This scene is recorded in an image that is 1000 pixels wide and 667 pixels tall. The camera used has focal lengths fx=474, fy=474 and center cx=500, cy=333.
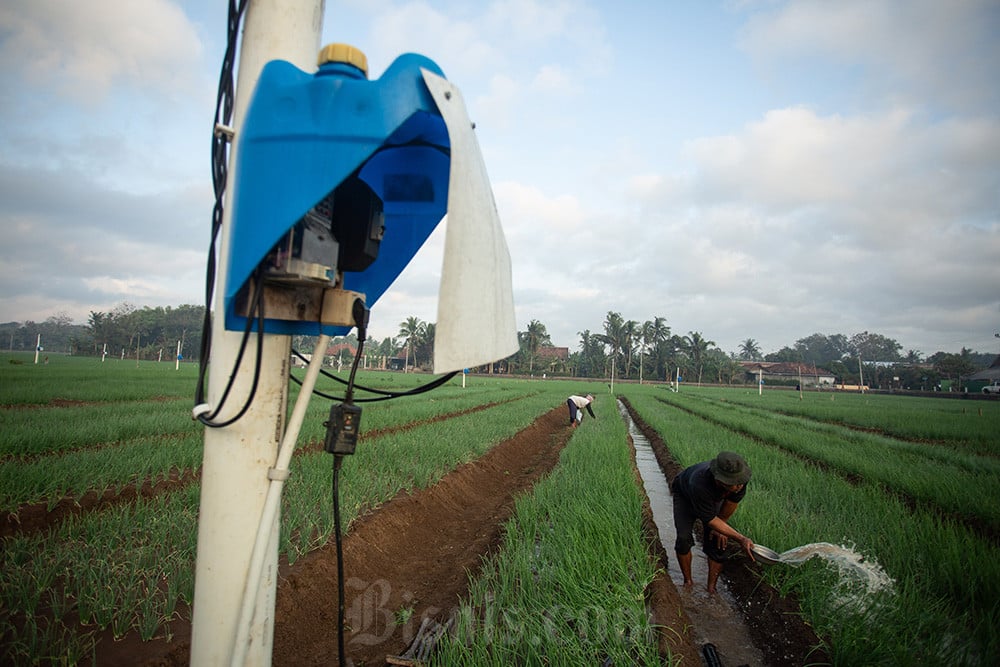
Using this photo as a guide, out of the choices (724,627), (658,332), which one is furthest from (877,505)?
(658,332)

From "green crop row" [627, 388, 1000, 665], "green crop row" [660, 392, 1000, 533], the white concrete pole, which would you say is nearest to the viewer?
the white concrete pole

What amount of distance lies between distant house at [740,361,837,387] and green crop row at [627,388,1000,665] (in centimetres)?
5554

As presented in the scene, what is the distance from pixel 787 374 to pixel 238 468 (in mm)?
77300

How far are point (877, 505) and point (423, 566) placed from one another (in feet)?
14.0

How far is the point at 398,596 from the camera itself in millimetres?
3189

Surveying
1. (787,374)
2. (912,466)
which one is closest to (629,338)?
(787,374)

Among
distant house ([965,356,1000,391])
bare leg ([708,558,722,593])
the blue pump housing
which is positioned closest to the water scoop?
bare leg ([708,558,722,593])

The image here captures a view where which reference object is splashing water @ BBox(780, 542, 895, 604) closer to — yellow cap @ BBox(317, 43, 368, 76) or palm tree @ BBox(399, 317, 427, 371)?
yellow cap @ BBox(317, 43, 368, 76)

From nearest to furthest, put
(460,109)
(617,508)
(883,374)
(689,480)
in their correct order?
1. (460,109)
2. (689,480)
3. (617,508)
4. (883,374)

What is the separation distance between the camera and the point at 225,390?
102cm

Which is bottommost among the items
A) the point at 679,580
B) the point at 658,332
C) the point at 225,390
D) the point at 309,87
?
the point at 679,580

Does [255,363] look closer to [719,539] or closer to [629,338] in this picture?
[719,539]

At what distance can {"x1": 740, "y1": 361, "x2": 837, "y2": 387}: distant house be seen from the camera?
57819 mm

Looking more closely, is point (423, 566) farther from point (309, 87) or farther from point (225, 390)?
point (309, 87)
